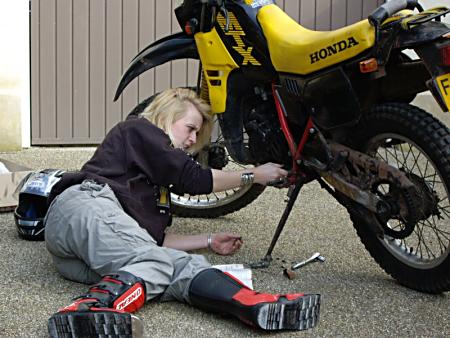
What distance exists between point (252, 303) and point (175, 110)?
1.22 m

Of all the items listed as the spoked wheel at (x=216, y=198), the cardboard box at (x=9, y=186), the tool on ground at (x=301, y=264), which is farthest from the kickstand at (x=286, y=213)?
the cardboard box at (x=9, y=186)

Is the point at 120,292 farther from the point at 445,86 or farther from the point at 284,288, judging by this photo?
the point at 445,86

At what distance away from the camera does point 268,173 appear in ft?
12.1

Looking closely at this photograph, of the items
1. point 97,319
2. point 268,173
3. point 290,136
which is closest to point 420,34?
point 290,136

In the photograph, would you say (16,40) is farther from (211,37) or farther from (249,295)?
(249,295)

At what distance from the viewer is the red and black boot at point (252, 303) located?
9.26 ft

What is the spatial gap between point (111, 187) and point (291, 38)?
979 millimetres

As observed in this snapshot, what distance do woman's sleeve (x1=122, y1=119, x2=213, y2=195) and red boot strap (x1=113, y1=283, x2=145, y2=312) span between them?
0.68 m

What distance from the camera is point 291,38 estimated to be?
3.50 m

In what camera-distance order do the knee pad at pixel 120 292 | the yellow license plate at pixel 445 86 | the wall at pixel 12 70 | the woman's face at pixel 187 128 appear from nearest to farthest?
the knee pad at pixel 120 292 < the yellow license plate at pixel 445 86 < the woman's face at pixel 187 128 < the wall at pixel 12 70

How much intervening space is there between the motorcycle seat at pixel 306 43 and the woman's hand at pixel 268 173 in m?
0.44

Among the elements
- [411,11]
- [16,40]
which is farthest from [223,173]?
[16,40]

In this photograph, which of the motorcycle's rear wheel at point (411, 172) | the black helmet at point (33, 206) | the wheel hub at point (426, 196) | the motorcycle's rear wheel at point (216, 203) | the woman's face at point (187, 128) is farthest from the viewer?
the motorcycle's rear wheel at point (216, 203)

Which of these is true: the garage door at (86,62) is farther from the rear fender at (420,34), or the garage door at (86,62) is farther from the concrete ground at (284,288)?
the rear fender at (420,34)
